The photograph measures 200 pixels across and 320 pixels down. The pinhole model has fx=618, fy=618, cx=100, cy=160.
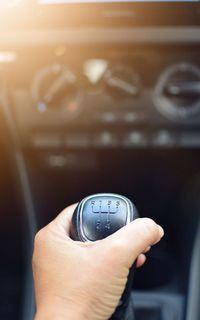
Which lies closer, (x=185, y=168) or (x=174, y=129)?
(x=174, y=129)

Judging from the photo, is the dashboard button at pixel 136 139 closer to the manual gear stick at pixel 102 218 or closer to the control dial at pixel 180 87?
the control dial at pixel 180 87

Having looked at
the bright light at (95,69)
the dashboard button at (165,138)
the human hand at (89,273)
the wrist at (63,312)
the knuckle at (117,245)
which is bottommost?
the wrist at (63,312)

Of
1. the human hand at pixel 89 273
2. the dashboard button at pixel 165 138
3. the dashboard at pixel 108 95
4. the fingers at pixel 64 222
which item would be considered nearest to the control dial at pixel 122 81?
the dashboard at pixel 108 95

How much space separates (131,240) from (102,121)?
695 millimetres

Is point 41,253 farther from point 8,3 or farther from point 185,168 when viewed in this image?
point 185,168

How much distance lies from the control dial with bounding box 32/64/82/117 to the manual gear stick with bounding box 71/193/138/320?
562mm

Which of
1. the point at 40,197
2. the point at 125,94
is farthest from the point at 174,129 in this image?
the point at 40,197

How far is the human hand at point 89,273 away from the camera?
2.20 feet

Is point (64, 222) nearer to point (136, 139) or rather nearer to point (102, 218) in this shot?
point (102, 218)

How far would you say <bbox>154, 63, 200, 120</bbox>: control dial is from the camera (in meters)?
1.31

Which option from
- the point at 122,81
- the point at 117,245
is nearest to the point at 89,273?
the point at 117,245

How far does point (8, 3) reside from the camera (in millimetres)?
1243

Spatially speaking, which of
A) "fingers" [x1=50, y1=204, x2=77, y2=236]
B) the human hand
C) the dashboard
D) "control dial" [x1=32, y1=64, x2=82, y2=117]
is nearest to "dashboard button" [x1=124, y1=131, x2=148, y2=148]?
the dashboard

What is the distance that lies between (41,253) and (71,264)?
0.06m
